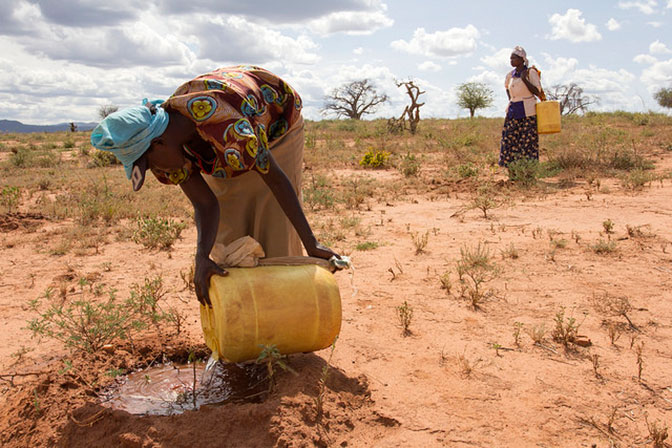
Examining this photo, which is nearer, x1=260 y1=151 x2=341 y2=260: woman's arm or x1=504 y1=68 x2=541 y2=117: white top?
x1=260 y1=151 x2=341 y2=260: woman's arm

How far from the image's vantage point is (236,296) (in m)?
2.30

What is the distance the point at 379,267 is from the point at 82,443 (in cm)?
248

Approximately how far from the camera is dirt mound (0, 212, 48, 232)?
568 cm

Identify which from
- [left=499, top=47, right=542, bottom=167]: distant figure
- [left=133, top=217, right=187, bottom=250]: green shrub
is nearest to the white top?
[left=499, top=47, right=542, bottom=167]: distant figure

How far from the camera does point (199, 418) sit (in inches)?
86.4

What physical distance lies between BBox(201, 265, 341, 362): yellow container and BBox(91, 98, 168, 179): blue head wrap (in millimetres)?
631

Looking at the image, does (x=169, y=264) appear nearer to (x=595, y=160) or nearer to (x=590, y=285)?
(x=590, y=285)

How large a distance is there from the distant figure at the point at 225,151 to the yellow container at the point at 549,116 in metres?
4.95

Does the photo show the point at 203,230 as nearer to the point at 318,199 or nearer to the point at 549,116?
the point at 318,199

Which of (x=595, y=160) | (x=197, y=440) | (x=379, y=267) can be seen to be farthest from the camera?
(x=595, y=160)

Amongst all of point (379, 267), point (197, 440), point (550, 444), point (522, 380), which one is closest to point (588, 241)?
point (379, 267)

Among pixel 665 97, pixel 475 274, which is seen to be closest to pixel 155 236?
pixel 475 274

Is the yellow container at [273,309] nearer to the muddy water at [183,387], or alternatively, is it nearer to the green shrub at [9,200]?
the muddy water at [183,387]

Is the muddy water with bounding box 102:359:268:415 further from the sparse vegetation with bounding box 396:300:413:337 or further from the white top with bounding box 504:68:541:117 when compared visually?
the white top with bounding box 504:68:541:117
